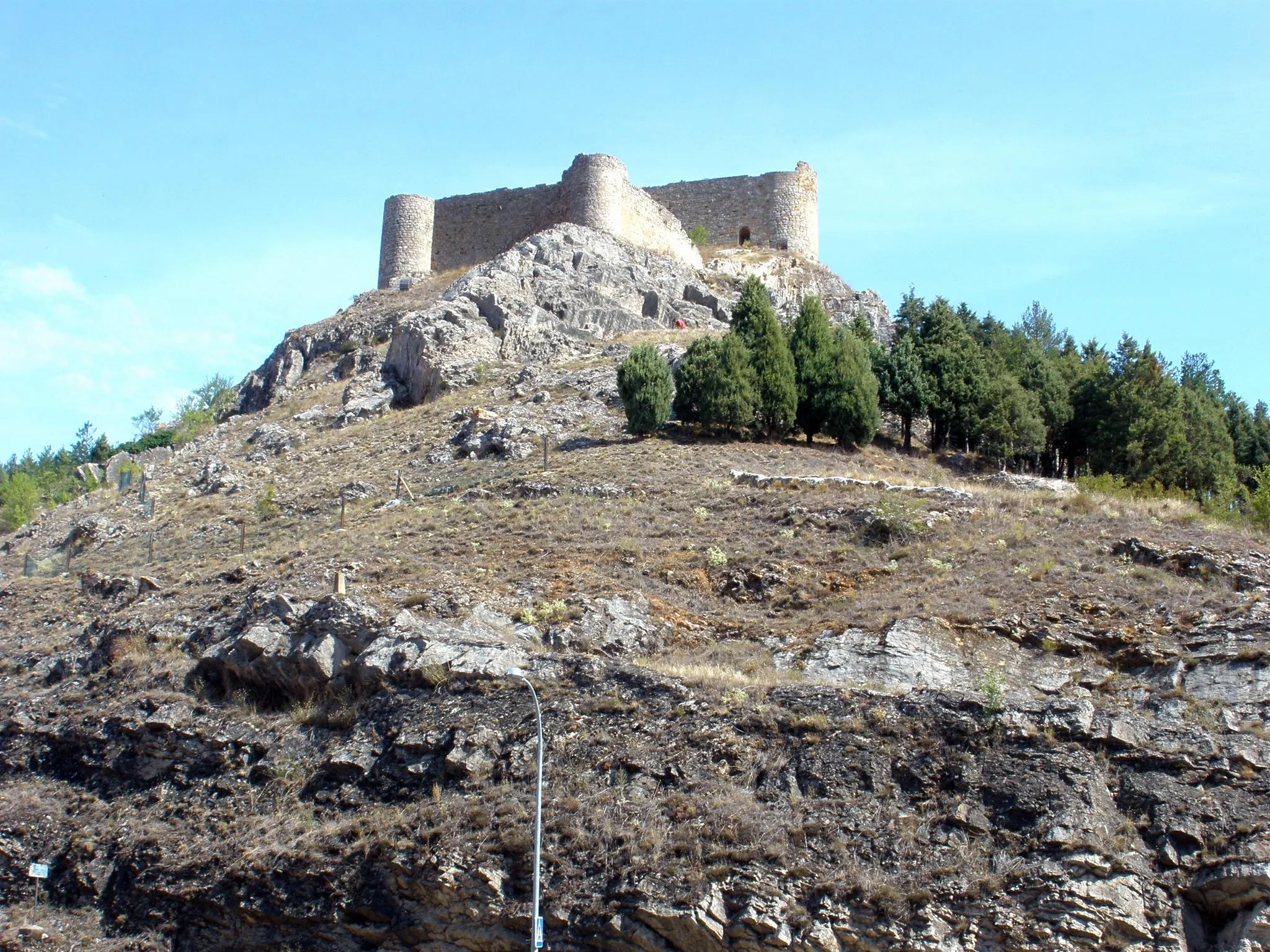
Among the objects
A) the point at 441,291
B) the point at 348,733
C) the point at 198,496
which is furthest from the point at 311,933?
the point at 441,291

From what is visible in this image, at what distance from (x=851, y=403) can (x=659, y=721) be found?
18.3m

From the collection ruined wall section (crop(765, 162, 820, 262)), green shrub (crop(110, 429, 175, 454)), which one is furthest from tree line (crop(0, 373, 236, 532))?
ruined wall section (crop(765, 162, 820, 262))

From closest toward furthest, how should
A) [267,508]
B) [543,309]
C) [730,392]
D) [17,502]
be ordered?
[267,508], [730,392], [543,309], [17,502]

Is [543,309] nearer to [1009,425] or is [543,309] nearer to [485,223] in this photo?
[485,223]

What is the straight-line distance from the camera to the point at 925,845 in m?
15.8

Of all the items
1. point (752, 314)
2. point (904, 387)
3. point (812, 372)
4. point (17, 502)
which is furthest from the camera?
point (17, 502)

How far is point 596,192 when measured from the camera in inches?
2069

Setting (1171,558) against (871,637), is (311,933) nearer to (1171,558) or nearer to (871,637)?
(871,637)

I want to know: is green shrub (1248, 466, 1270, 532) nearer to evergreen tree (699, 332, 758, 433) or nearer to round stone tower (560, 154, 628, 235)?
evergreen tree (699, 332, 758, 433)

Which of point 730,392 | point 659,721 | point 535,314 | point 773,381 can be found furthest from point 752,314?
point 659,721

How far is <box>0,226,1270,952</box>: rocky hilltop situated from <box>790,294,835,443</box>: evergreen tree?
14.9 ft

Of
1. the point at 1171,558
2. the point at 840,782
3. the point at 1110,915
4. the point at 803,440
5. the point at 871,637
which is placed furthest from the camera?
the point at 803,440

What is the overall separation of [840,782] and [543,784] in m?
3.96

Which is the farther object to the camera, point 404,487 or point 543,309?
point 543,309
